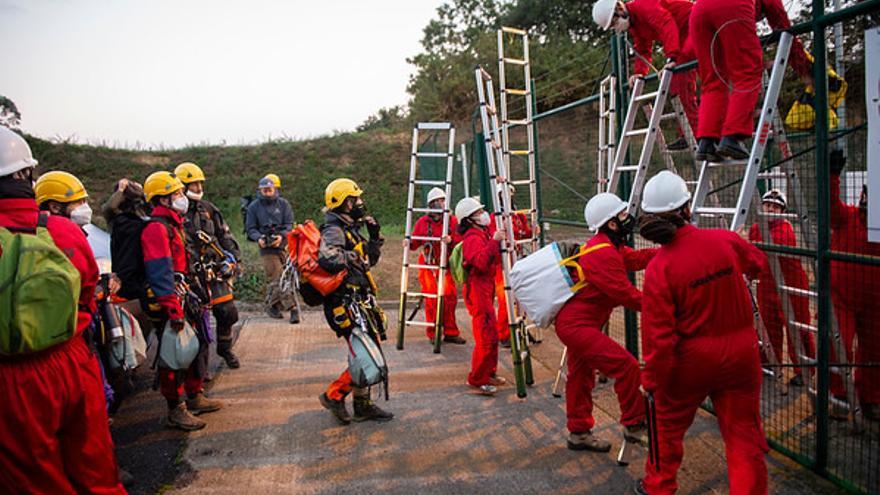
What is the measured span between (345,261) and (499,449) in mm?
1910

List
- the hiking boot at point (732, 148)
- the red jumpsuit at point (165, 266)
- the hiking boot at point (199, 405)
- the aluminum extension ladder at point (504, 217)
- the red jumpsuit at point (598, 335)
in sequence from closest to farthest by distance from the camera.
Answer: the hiking boot at point (732, 148)
the red jumpsuit at point (598, 335)
the red jumpsuit at point (165, 266)
the hiking boot at point (199, 405)
the aluminum extension ladder at point (504, 217)

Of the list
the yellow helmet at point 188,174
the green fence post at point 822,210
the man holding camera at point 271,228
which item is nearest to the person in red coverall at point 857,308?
the green fence post at point 822,210

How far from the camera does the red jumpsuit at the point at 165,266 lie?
202 inches

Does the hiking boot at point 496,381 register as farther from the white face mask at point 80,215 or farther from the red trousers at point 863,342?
the white face mask at point 80,215

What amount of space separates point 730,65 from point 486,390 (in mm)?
3620

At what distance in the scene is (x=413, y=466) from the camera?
4.66m

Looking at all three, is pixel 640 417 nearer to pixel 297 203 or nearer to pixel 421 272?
pixel 421 272

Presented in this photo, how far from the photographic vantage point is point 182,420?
5.47m

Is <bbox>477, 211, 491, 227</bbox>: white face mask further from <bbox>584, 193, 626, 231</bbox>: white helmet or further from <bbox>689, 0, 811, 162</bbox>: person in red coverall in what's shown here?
<bbox>689, 0, 811, 162</bbox>: person in red coverall

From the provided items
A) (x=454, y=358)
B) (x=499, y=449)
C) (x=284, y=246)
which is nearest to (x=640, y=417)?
(x=499, y=449)

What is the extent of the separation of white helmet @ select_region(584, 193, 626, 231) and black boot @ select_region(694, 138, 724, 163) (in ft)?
2.20

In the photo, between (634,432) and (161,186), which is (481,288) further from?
(161,186)

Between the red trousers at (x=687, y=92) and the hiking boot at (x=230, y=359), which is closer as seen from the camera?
the red trousers at (x=687, y=92)

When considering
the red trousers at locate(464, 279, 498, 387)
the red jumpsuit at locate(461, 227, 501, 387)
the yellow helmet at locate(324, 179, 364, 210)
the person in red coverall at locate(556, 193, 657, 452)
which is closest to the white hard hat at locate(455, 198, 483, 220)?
the red jumpsuit at locate(461, 227, 501, 387)
